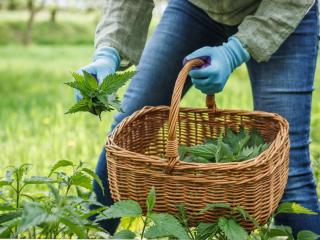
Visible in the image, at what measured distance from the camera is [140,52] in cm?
217

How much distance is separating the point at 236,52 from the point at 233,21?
23 cm

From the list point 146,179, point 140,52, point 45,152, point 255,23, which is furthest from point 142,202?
point 45,152

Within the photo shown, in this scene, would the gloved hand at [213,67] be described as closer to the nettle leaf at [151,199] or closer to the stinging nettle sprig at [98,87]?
the stinging nettle sprig at [98,87]

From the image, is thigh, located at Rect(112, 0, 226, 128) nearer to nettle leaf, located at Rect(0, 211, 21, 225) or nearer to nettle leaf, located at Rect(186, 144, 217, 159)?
nettle leaf, located at Rect(186, 144, 217, 159)

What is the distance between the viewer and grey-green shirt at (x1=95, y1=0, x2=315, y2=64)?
182 cm

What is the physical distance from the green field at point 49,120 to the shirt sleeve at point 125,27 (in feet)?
1.18

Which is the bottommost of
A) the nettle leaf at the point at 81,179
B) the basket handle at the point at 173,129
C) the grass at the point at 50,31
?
the nettle leaf at the point at 81,179

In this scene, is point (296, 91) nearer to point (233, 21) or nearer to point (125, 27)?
point (233, 21)

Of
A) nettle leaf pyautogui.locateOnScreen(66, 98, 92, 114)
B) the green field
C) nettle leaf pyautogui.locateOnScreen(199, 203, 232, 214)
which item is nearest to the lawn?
the green field

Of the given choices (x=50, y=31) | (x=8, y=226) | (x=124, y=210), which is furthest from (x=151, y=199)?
(x=50, y=31)

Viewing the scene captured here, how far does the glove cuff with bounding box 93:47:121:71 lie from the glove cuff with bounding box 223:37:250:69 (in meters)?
0.37

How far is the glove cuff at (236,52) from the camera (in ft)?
5.82

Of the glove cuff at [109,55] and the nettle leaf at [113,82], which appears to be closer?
the nettle leaf at [113,82]

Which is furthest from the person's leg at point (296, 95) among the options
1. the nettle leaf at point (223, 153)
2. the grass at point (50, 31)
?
the grass at point (50, 31)
